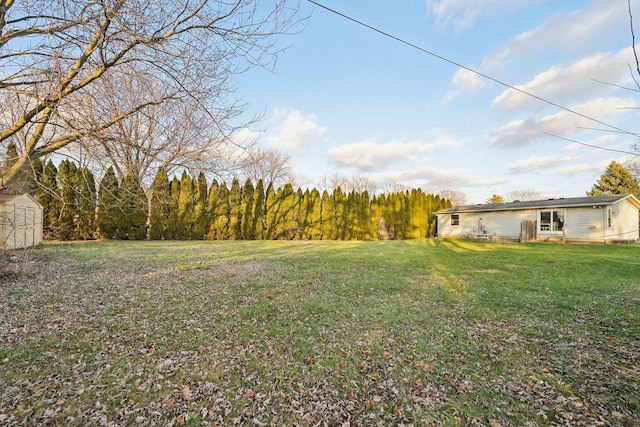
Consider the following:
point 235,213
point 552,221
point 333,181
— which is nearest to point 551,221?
point 552,221

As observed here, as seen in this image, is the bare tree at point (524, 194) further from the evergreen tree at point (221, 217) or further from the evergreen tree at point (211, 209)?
the evergreen tree at point (211, 209)

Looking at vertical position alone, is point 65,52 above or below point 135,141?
above

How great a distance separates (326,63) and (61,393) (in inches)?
275

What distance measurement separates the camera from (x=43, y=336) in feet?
10.6

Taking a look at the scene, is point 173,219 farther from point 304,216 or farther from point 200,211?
point 304,216

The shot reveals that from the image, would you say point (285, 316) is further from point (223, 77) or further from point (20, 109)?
point (20, 109)

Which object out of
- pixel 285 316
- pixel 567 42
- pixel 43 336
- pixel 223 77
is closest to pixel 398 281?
pixel 285 316

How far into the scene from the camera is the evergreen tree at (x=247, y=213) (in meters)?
18.2

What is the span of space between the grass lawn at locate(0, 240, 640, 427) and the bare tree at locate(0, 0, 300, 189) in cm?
225

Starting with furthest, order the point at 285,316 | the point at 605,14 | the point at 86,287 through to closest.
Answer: the point at 86,287
the point at 285,316
the point at 605,14

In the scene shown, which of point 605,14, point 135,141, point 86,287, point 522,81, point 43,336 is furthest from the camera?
point 522,81

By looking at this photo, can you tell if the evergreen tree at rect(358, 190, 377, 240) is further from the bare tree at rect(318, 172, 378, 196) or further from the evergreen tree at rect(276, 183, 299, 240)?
the bare tree at rect(318, 172, 378, 196)

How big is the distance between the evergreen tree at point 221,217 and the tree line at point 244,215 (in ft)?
0.19

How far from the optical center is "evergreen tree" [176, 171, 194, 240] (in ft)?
54.1
